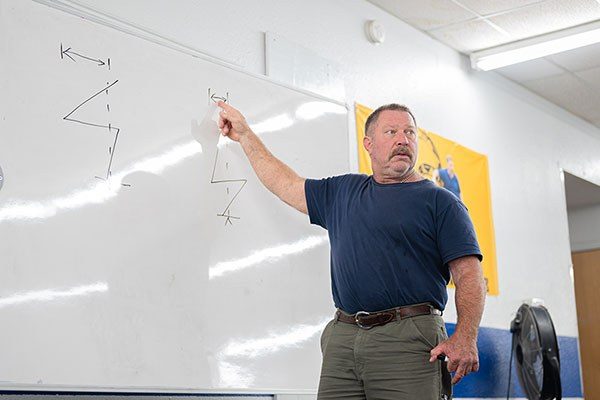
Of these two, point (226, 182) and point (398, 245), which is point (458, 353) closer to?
point (398, 245)

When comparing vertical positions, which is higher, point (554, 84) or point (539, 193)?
point (554, 84)

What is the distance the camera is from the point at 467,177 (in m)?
4.93

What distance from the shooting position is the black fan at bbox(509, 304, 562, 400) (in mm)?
4715

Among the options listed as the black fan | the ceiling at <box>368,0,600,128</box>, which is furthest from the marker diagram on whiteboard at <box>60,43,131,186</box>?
the black fan

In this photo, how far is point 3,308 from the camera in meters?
2.23

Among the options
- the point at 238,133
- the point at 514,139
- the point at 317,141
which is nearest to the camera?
the point at 238,133

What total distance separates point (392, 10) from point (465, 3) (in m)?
0.35

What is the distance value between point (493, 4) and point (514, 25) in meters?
0.32

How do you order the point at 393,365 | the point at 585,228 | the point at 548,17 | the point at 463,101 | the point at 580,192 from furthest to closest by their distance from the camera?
the point at 585,228, the point at 580,192, the point at 463,101, the point at 548,17, the point at 393,365

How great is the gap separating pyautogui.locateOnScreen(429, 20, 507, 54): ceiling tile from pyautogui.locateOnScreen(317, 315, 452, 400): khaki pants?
2.45 meters

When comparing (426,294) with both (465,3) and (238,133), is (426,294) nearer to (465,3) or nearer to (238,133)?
(238,133)

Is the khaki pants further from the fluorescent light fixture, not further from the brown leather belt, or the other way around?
the fluorescent light fixture

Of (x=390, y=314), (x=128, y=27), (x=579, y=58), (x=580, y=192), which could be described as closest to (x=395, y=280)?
(x=390, y=314)

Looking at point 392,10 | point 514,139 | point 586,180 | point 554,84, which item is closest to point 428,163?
point 392,10
